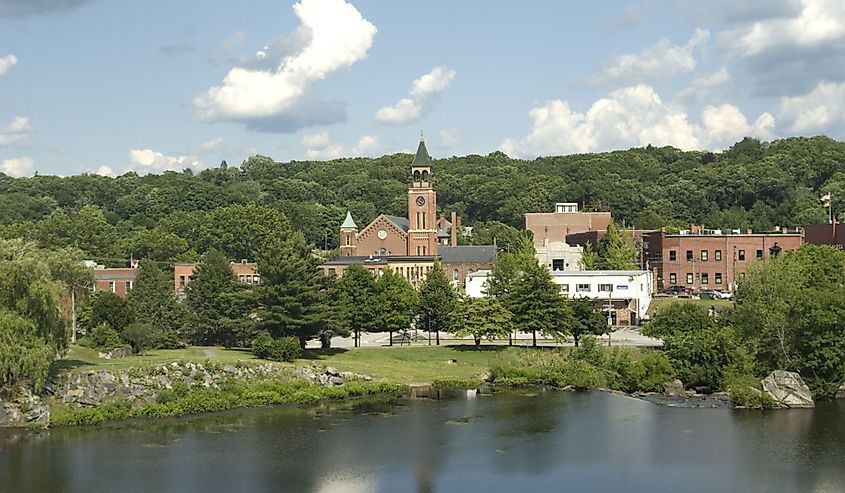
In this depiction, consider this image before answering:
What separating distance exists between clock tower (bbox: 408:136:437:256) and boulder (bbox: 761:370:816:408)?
174 feet

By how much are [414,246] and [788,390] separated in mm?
54769

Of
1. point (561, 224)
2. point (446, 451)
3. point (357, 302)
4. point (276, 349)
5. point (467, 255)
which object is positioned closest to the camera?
point (446, 451)

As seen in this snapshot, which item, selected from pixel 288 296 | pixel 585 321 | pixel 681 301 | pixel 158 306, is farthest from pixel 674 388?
pixel 158 306

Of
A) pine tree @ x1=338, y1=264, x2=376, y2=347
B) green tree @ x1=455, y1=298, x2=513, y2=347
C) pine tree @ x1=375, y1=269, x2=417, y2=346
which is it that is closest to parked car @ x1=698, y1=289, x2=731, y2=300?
green tree @ x1=455, y1=298, x2=513, y2=347

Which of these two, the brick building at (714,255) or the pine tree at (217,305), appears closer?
the pine tree at (217,305)

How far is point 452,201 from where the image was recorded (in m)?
171

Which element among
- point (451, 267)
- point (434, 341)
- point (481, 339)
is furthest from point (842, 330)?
point (451, 267)

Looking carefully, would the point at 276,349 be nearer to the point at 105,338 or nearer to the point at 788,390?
the point at 105,338

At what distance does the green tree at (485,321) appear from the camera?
208 ft

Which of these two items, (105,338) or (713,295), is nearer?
(105,338)

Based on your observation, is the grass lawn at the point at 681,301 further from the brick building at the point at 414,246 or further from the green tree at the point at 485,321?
the brick building at the point at 414,246

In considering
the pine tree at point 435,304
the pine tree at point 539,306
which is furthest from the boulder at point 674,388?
the pine tree at point 435,304

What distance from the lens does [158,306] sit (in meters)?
65.5

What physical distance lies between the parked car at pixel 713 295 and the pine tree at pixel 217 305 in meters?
40.6
